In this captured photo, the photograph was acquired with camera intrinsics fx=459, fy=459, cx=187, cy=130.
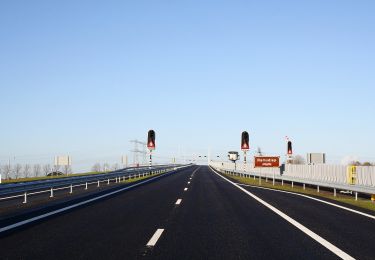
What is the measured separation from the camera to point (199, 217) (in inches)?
507

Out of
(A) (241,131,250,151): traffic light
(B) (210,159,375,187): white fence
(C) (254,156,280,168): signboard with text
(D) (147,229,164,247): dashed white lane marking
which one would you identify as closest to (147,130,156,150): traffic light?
(A) (241,131,250,151): traffic light

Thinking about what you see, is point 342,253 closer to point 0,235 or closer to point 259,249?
point 259,249

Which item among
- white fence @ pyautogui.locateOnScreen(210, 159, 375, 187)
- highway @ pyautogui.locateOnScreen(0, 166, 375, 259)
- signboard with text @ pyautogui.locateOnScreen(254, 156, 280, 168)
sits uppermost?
signboard with text @ pyautogui.locateOnScreen(254, 156, 280, 168)

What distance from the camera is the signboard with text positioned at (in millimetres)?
37281

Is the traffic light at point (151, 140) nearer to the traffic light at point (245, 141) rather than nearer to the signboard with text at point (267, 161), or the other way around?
the traffic light at point (245, 141)

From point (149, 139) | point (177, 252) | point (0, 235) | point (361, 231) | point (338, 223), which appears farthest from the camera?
point (149, 139)

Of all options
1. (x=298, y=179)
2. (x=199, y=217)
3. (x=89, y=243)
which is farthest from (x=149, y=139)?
(x=89, y=243)

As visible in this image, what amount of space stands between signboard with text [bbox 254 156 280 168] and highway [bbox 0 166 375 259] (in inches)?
887

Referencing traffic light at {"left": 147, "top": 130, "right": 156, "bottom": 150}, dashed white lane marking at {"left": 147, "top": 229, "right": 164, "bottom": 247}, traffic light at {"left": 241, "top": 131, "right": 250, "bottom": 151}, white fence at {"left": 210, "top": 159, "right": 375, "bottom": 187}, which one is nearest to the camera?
dashed white lane marking at {"left": 147, "top": 229, "right": 164, "bottom": 247}

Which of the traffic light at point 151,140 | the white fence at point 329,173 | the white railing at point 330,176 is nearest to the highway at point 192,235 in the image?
the white railing at point 330,176

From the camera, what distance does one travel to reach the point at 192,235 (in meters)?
9.56

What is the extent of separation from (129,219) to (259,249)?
5.07m

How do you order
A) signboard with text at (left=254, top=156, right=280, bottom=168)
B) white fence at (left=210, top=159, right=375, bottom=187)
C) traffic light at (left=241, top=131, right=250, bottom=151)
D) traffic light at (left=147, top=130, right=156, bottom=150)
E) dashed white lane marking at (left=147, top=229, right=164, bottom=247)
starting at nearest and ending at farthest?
dashed white lane marking at (left=147, top=229, right=164, bottom=247) < white fence at (left=210, top=159, right=375, bottom=187) < signboard with text at (left=254, top=156, right=280, bottom=168) < traffic light at (left=241, top=131, right=250, bottom=151) < traffic light at (left=147, top=130, right=156, bottom=150)

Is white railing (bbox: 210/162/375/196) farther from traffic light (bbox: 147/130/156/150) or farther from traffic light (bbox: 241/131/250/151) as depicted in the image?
traffic light (bbox: 147/130/156/150)
